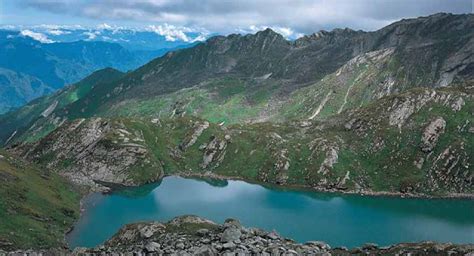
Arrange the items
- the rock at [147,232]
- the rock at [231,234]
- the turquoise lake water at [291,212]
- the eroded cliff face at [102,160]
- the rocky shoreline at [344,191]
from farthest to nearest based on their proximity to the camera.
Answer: the eroded cliff face at [102,160] < the rocky shoreline at [344,191] < the turquoise lake water at [291,212] < the rock at [147,232] < the rock at [231,234]

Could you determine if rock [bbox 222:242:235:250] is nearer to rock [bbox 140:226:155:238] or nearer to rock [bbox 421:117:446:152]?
rock [bbox 140:226:155:238]

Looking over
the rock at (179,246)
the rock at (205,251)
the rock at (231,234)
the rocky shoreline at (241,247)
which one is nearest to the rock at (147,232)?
the rocky shoreline at (241,247)

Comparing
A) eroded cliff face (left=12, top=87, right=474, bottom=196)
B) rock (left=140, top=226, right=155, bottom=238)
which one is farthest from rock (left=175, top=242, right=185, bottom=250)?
eroded cliff face (left=12, top=87, right=474, bottom=196)

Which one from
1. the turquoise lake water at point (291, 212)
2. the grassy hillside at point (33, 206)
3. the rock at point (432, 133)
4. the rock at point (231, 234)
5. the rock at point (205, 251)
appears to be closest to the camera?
the rock at point (205, 251)

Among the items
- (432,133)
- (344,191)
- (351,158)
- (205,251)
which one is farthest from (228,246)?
(432,133)

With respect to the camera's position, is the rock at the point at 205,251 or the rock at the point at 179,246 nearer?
the rock at the point at 205,251

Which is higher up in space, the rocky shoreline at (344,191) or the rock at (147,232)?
the rock at (147,232)

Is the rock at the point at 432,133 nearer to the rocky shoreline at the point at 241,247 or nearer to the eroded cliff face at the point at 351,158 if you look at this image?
the eroded cliff face at the point at 351,158
